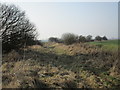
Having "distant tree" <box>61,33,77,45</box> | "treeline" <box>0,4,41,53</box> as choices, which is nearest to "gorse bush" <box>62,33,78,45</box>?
"distant tree" <box>61,33,77,45</box>

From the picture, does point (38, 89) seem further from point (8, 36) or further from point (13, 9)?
point (13, 9)

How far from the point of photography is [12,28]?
1720 cm

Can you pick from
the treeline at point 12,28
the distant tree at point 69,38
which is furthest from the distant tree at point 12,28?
the distant tree at point 69,38

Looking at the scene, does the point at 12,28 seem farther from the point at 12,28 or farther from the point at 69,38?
the point at 69,38

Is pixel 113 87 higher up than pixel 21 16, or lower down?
lower down

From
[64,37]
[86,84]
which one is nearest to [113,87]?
[86,84]

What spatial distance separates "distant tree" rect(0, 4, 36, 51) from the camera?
16625 mm

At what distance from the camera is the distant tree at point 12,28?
655 inches

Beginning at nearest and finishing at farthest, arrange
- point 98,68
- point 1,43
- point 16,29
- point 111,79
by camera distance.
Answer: point 111,79 → point 98,68 → point 1,43 → point 16,29

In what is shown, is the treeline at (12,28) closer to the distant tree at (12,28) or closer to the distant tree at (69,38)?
the distant tree at (12,28)

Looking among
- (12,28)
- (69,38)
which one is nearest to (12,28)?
(12,28)

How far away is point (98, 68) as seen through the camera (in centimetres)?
1095

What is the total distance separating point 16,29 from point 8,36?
1.33 m

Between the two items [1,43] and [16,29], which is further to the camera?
[16,29]
